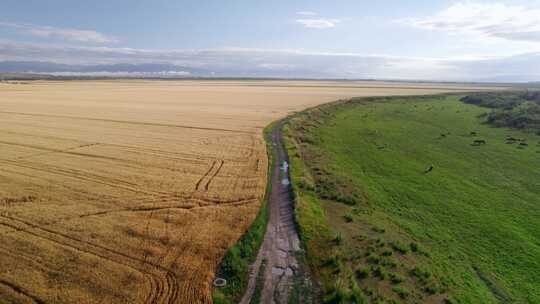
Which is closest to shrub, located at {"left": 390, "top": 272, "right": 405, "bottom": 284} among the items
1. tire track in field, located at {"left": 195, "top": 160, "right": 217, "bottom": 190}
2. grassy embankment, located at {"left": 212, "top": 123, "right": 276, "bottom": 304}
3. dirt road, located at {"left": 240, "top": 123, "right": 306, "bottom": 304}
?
dirt road, located at {"left": 240, "top": 123, "right": 306, "bottom": 304}

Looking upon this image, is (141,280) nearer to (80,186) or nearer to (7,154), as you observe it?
(80,186)

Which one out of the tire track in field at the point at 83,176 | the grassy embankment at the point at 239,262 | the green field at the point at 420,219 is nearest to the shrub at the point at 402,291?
the green field at the point at 420,219

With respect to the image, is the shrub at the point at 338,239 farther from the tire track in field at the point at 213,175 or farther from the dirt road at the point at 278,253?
the tire track in field at the point at 213,175

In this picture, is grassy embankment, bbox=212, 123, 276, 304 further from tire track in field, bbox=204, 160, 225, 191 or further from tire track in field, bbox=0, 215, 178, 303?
tire track in field, bbox=204, 160, 225, 191

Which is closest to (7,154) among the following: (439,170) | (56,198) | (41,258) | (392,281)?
(56,198)

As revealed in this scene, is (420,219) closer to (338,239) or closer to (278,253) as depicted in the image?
(338,239)

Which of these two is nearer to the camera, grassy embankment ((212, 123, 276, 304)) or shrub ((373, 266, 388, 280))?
grassy embankment ((212, 123, 276, 304))
